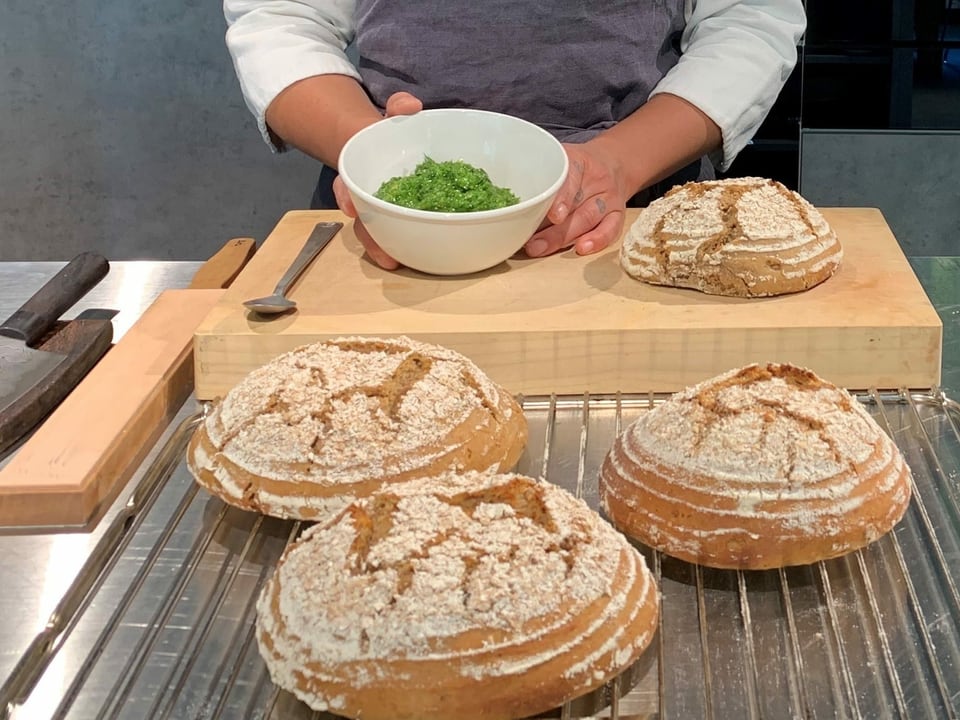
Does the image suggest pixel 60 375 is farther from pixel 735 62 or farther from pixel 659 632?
pixel 735 62

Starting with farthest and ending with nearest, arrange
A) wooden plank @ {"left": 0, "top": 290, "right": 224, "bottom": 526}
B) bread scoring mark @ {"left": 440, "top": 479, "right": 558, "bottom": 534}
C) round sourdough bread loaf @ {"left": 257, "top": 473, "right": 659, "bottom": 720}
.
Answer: wooden plank @ {"left": 0, "top": 290, "right": 224, "bottom": 526}, bread scoring mark @ {"left": 440, "top": 479, "right": 558, "bottom": 534}, round sourdough bread loaf @ {"left": 257, "top": 473, "right": 659, "bottom": 720}

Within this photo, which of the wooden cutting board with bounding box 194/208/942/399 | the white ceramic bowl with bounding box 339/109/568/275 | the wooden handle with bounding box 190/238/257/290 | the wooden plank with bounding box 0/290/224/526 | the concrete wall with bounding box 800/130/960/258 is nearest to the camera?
the wooden plank with bounding box 0/290/224/526

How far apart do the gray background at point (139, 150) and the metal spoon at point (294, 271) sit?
1.96m

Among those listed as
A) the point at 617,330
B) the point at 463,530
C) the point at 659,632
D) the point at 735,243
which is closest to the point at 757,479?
the point at 659,632

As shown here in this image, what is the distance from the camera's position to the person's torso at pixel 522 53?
197cm

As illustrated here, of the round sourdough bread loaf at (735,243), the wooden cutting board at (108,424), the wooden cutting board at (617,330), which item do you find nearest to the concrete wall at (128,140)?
the wooden cutting board at (108,424)

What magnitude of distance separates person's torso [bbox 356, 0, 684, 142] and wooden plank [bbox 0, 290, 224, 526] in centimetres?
60

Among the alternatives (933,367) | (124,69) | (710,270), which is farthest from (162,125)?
(933,367)

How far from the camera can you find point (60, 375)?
154cm

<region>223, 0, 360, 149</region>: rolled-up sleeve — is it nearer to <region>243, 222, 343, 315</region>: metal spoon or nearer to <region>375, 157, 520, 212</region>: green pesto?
<region>243, 222, 343, 315</region>: metal spoon

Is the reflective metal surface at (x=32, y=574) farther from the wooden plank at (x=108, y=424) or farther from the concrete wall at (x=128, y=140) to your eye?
→ the concrete wall at (x=128, y=140)

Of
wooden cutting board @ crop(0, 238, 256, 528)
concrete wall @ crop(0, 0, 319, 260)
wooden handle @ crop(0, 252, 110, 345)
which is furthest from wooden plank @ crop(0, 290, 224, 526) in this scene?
concrete wall @ crop(0, 0, 319, 260)

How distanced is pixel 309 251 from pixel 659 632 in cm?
98

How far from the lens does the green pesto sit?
5.53 feet
